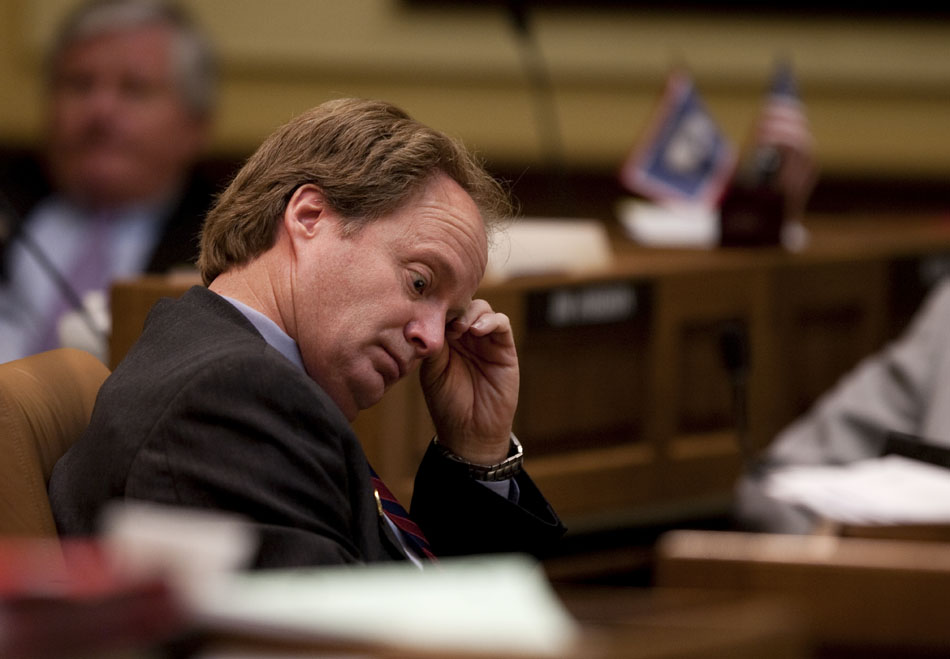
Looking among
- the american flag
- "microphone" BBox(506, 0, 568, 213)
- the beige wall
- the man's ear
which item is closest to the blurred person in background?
the american flag

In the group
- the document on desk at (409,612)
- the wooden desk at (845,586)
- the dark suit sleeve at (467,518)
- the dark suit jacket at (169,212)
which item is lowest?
the dark suit jacket at (169,212)

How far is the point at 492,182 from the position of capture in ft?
4.94

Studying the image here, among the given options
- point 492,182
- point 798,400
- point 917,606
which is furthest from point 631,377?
point 917,606

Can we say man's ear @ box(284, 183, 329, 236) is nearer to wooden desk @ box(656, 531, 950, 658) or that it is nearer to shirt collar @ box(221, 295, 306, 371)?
shirt collar @ box(221, 295, 306, 371)

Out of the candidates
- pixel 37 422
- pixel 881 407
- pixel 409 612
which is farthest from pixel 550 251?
pixel 409 612

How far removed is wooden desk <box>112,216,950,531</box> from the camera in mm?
2299

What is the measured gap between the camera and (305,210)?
1324mm

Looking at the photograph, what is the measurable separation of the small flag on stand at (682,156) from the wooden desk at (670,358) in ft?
1.26

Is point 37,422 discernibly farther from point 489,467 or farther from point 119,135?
point 119,135

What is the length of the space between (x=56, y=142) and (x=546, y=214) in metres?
1.66

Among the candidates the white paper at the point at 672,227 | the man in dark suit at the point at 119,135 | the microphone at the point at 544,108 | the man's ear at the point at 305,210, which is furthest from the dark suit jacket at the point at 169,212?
the man's ear at the point at 305,210

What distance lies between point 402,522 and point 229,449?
1.18 feet

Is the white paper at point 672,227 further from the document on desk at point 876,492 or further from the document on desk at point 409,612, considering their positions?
the document on desk at point 409,612

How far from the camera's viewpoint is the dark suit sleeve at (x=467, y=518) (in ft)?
5.02
